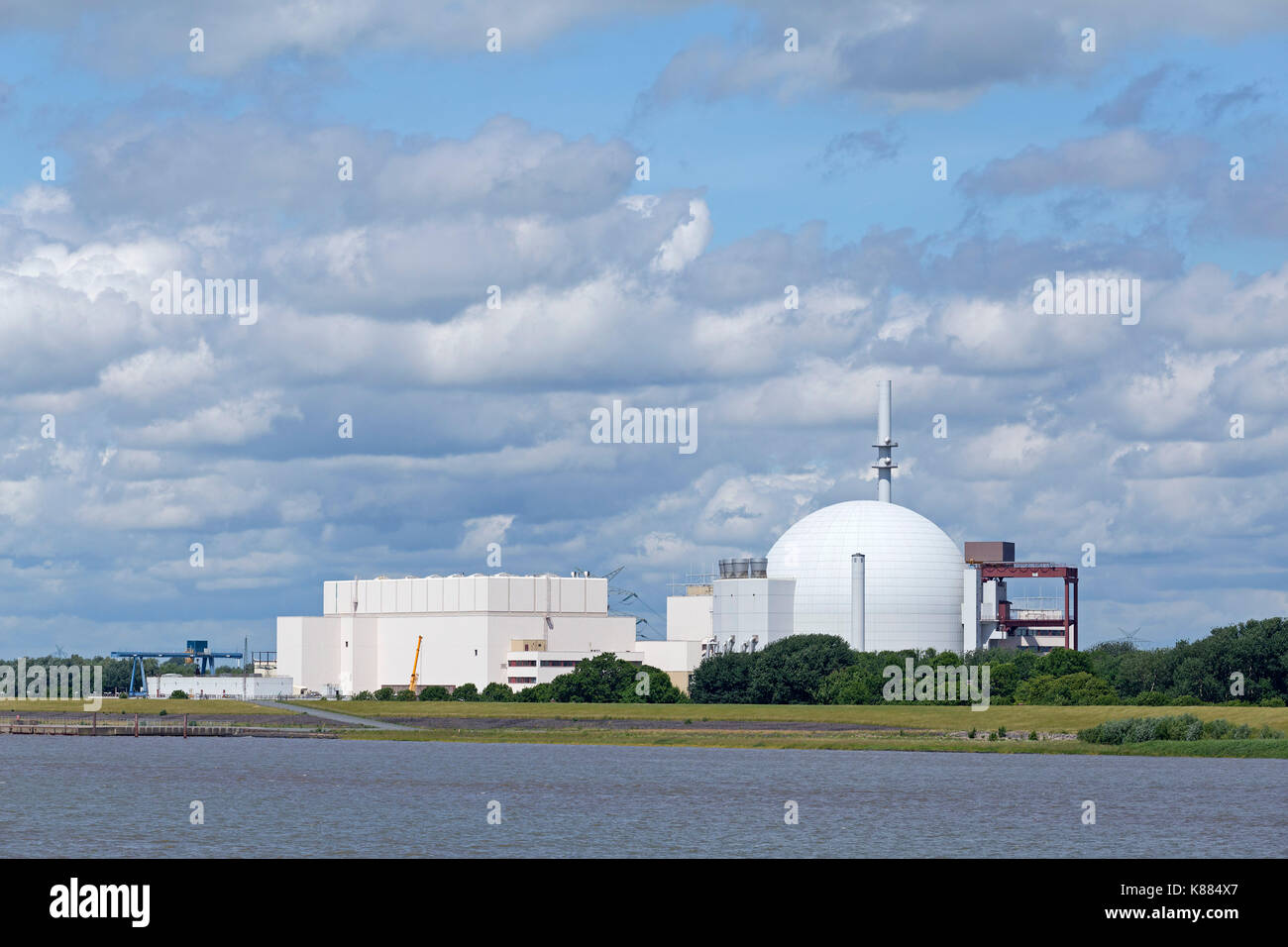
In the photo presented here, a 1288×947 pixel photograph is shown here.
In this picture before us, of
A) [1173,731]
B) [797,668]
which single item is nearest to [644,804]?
[1173,731]

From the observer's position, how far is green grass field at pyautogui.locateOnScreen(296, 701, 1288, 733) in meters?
109

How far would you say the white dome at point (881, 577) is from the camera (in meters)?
161

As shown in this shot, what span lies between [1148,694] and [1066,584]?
59.2 m

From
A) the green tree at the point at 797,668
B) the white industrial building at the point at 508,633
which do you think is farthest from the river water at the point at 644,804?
the white industrial building at the point at 508,633

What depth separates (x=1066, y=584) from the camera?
17425 cm

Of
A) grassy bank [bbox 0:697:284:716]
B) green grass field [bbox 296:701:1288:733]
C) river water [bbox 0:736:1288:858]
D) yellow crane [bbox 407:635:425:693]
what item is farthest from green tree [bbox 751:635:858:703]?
yellow crane [bbox 407:635:425:693]

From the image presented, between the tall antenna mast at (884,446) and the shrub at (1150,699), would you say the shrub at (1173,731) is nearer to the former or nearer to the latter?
the shrub at (1150,699)

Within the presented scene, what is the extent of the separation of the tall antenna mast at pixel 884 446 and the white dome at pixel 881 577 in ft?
14.3

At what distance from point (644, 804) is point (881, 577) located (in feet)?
318

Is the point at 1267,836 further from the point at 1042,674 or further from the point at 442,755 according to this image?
the point at 1042,674

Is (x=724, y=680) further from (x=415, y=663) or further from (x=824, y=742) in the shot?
(x=415, y=663)

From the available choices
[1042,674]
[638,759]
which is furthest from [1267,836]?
[1042,674]

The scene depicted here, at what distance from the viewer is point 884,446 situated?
170 m

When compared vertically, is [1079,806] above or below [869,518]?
below
